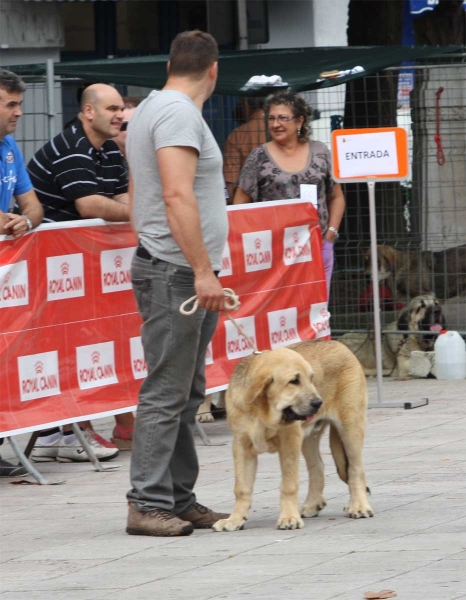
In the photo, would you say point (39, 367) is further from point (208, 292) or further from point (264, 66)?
point (264, 66)

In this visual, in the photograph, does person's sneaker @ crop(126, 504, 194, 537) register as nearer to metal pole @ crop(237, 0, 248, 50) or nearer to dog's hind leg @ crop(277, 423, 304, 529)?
dog's hind leg @ crop(277, 423, 304, 529)

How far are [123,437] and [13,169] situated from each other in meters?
1.94

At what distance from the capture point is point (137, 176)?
19.3 ft


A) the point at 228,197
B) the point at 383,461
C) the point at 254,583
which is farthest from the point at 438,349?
the point at 254,583

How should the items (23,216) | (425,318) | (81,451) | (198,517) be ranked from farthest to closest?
1. (425,318)
2. (81,451)
3. (23,216)
4. (198,517)

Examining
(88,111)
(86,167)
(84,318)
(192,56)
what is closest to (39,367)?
(84,318)

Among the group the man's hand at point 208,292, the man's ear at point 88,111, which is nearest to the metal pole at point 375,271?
the man's ear at point 88,111

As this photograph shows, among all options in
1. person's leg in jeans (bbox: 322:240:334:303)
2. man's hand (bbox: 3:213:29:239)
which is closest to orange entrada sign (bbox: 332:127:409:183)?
person's leg in jeans (bbox: 322:240:334:303)

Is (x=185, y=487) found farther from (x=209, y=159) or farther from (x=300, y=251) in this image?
(x=300, y=251)

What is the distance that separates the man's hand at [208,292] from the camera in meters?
5.64

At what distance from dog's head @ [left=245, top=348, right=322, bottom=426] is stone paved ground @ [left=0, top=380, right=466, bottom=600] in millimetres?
526

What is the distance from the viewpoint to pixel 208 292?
222 inches

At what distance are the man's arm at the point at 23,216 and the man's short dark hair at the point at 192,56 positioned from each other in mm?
1915

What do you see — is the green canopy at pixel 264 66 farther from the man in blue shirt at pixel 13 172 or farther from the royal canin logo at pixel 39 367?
the royal canin logo at pixel 39 367
